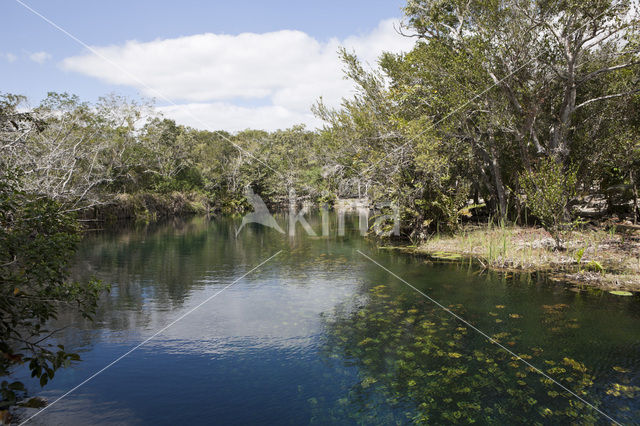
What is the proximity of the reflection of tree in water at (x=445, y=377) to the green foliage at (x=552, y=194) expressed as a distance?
9.19m

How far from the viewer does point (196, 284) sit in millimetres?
17000

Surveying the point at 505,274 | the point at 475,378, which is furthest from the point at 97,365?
the point at 505,274

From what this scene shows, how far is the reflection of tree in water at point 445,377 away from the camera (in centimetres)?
728

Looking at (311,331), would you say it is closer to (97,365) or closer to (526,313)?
(97,365)

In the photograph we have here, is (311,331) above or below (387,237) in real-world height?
below

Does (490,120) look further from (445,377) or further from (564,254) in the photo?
(445,377)

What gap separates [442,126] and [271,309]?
15.9 meters

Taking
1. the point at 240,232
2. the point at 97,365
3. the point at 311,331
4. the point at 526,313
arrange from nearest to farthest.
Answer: the point at 97,365
the point at 311,331
the point at 526,313
the point at 240,232

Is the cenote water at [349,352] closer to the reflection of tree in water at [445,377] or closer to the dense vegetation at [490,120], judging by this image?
the reflection of tree in water at [445,377]

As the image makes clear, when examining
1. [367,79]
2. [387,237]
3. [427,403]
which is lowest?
[427,403]

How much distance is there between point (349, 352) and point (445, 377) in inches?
93.8

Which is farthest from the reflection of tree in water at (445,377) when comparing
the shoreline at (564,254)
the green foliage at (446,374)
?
the shoreline at (564,254)

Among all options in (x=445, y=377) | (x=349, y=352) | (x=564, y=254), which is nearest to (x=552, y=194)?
(x=564, y=254)

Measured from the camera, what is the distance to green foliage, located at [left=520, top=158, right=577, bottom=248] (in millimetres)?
17391
